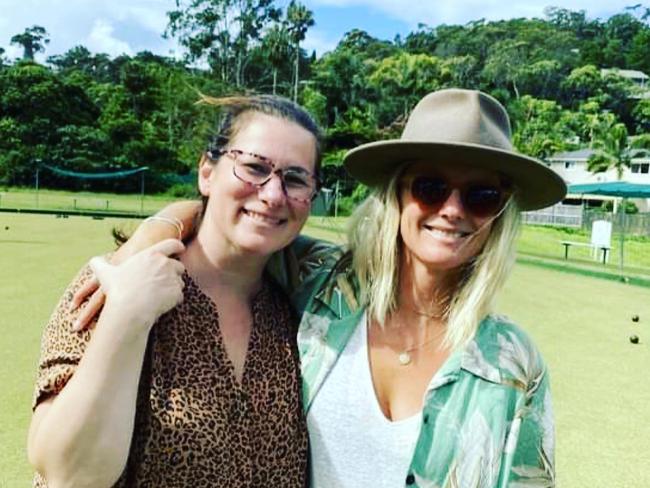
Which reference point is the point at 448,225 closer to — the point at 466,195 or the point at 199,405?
the point at 466,195

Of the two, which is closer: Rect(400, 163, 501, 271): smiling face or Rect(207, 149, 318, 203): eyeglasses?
Rect(207, 149, 318, 203): eyeglasses

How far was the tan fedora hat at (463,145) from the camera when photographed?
7.22ft

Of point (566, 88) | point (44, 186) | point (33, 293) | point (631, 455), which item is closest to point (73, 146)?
point (44, 186)

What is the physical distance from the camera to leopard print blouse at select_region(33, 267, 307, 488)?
185 centimetres

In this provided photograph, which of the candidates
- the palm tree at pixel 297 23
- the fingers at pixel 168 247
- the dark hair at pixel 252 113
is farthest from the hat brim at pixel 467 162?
the palm tree at pixel 297 23

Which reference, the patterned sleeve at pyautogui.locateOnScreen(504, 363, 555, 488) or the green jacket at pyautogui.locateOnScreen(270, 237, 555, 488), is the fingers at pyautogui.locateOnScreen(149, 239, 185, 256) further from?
the patterned sleeve at pyautogui.locateOnScreen(504, 363, 555, 488)

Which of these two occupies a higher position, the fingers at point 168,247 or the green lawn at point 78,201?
the fingers at point 168,247

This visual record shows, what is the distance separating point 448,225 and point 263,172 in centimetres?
57

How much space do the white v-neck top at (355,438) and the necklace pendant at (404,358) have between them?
128 mm

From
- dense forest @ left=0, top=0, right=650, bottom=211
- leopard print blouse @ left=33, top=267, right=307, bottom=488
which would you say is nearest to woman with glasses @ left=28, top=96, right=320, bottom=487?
leopard print blouse @ left=33, top=267, right=307, bottom=488

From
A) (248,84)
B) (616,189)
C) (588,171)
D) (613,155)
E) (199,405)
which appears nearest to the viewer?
(199,405)

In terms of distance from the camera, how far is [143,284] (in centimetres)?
179

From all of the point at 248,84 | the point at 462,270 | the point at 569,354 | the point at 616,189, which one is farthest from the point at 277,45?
the point at 462,270

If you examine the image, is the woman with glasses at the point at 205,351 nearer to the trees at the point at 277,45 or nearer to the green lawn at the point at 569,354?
the green lawn at the point at 569,354
